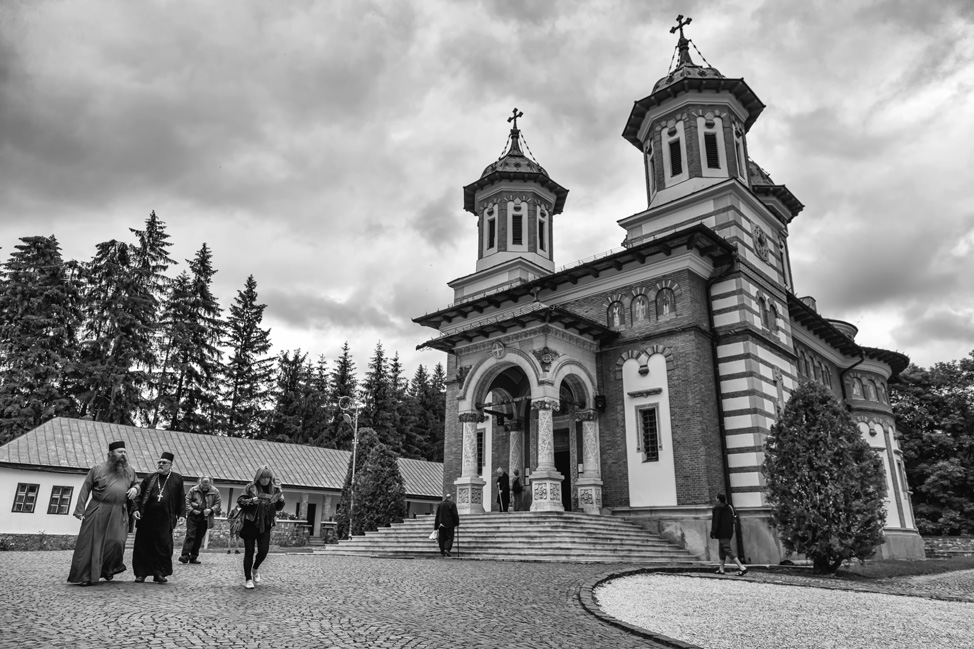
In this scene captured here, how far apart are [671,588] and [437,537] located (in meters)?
8.50

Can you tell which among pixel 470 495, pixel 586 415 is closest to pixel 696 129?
pixel 586 415

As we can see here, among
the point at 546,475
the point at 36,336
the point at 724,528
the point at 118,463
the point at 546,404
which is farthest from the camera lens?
the point at 36,336

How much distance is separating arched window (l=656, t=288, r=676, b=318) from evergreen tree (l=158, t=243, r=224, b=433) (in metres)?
34.2

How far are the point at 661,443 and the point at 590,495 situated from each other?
2.64 metres

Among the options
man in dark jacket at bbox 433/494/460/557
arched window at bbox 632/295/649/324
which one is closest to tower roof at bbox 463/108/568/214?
arched window at bbox 632/295/649/324

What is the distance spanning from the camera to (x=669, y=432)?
63.6 ft

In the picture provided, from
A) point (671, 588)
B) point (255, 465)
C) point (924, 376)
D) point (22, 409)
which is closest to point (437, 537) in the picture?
point (671, 588)

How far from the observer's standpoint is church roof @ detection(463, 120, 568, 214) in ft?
95.7

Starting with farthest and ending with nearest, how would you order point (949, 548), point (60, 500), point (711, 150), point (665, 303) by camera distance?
1. point (949, 548)
2. point (60, 500)
3. point (711, 150)
4. point (665, 303)

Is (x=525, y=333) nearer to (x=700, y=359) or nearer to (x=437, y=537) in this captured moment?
(x=700, y=359)

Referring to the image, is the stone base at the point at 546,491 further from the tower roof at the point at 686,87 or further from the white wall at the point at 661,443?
the tower roof at the point at 686,87

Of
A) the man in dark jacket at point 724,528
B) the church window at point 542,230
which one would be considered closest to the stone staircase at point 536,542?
the man in dark jacket at point 724,528

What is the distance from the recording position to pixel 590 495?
63.7 feet

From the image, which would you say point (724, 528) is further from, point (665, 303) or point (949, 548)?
point (949, 548)
